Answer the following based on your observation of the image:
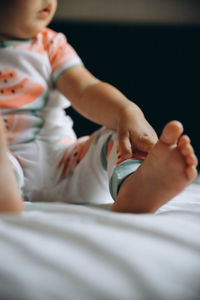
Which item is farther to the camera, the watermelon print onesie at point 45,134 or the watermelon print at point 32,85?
the watermelon print at point 32,85

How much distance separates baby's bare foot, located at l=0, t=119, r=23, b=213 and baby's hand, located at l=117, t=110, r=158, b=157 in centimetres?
22

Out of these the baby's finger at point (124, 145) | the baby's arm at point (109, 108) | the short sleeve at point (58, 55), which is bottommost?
the baby's finger at point (124, 145)

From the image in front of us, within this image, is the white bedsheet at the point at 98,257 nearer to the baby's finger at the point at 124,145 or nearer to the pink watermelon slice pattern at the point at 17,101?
the baby's finger at the point at 124,145

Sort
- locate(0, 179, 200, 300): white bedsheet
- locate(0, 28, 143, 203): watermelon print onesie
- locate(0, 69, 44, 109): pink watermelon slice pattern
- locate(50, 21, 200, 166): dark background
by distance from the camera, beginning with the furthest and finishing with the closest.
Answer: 1. locate(50, 21, 200, 166): dark background
2. locate(0, 69, 44, 109): pink watermelon slice pattern
3. locate(0, 28, 143, 203): watermelon print onesie
4. locate(0, 179, 200, 300): white bedsheet

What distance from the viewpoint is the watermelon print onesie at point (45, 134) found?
74 cm

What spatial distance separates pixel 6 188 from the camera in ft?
1.43

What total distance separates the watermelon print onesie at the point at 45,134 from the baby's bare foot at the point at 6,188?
25cm

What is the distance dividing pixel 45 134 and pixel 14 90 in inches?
5.0

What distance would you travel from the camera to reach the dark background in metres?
1.28

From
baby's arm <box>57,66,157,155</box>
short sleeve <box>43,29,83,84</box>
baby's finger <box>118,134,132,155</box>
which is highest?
short sleeve <box>43,29,83,84</box>

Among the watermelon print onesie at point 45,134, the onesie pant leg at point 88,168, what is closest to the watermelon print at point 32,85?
the watermelon print onesie at point 45,134

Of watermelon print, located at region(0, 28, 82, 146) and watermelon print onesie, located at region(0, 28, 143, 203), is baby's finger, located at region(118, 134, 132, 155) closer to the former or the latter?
watermelon print onesie, located at region(0, 28, 143, 203)

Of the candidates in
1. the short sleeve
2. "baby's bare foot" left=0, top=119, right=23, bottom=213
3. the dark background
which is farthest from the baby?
the dark background

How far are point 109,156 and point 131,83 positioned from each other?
68cm
